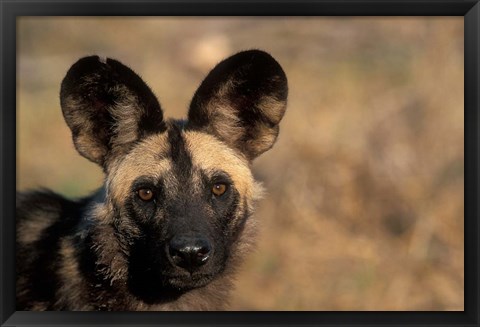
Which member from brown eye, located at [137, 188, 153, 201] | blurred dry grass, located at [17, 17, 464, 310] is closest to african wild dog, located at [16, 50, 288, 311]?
brown eye, located at [137, 188, 153, 201]

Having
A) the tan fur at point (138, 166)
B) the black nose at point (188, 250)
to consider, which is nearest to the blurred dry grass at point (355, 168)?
the tan fur at point (138, 166)

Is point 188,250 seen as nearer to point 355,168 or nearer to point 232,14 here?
point 232,14

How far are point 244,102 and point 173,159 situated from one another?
1.32ft

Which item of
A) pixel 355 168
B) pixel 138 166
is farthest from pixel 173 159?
pixel 355 168

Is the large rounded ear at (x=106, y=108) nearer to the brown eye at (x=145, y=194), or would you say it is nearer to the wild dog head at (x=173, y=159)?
the wild dog head at (x=173, y=159)

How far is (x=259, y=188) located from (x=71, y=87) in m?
0.90

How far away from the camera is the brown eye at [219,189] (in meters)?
3.40

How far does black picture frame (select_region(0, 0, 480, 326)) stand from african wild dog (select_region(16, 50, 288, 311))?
7 cm

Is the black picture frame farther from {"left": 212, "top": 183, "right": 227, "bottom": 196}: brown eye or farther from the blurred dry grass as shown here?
the blurred dry grass

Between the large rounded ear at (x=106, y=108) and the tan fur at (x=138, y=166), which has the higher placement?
the large rounded ear at (x=106, y=108)

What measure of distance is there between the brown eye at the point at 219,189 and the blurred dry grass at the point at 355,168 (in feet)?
7.64

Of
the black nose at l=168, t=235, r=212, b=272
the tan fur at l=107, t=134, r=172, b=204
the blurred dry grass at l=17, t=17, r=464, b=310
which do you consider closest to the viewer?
the black nose at l=168, t=235, r=212, b=272

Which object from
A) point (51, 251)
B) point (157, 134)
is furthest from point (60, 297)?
point (157, 134)

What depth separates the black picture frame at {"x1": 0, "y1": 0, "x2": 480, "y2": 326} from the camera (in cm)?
334
